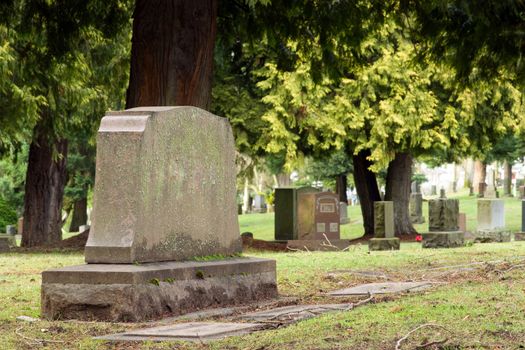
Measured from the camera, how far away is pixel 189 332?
8.67 m

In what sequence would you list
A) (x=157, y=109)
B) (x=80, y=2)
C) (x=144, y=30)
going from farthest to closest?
1. (x=80, y=2)
2. (x=144, y=30)
3. (x=157, y=109)

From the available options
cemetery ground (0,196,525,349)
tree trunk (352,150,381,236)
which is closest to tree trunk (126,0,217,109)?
cemetery ground (0,196,525,349)

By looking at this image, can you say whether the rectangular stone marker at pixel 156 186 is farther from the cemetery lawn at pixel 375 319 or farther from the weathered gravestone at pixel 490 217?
the weathered gravestone at pixel 490 217

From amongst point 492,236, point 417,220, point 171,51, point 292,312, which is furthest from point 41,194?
point 417,220

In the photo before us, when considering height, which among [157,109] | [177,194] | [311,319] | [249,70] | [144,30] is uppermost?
[249,70]

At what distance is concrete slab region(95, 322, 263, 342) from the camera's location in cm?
847

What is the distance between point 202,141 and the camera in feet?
37.5

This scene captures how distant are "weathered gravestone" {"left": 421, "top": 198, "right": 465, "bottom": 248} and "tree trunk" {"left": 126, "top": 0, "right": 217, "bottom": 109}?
1255cm

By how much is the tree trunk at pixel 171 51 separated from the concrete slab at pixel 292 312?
3061 mm

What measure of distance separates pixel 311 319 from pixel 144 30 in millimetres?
4639

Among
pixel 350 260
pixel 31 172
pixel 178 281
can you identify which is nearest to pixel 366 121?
pixel 31 172

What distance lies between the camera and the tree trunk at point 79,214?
50.3 metres

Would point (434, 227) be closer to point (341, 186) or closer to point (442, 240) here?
point (442, 240)

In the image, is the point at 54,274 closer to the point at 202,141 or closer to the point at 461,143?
the point at 202,141
